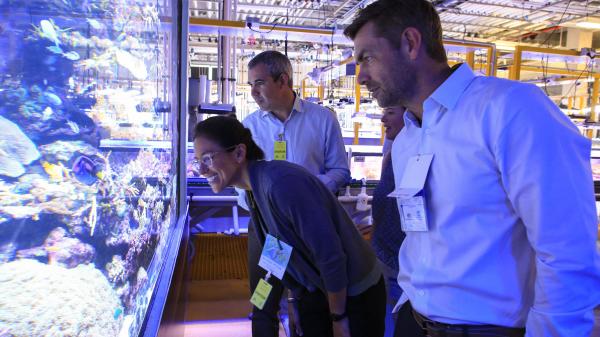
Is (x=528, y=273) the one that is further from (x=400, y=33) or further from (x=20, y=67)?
(x=20, y=67)

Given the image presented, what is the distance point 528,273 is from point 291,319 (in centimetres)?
102

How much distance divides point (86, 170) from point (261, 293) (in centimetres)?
110

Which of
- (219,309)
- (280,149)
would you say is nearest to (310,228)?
(280,149)

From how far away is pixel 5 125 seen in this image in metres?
0.46

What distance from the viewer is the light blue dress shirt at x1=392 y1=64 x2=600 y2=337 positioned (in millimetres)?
761

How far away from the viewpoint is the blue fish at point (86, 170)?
667 millimetres

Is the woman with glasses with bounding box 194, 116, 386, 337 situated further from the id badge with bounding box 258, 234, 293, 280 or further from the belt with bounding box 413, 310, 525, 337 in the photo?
the belt with bounding box 413, 310, 525, 337

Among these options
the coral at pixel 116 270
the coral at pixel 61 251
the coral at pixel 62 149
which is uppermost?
the coral at pixel 62 149

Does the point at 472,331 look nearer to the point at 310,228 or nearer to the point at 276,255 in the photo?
the point at 310,228

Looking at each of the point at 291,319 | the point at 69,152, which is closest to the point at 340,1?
the point at 291,319

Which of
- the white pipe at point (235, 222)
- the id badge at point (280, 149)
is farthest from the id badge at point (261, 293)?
the white pipe at point (235, 222)

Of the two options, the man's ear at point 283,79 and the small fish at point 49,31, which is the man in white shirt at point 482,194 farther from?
the man's ear at point 283,79

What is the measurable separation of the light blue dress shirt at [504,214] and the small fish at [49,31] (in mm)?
757

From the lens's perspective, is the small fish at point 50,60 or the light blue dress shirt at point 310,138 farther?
the light blue dress shirt at point 310,138
